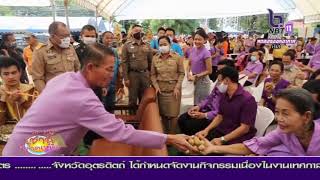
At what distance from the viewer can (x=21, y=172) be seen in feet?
4.65

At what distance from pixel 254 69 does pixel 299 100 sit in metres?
5.45

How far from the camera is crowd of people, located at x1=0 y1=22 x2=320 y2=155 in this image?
1967 mm

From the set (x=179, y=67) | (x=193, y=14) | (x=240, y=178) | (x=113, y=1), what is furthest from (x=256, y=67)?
(x=193, y=14)

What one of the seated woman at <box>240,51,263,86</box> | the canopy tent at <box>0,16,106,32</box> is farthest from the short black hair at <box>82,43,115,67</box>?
the canopy tent at <box>0,16,106,32</box>

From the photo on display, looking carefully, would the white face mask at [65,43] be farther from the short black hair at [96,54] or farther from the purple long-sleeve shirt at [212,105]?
the short black hair at [96,54]

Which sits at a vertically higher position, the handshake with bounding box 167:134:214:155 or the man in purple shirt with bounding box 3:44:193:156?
the man in purple shirt with bounding box 3:44:193:156

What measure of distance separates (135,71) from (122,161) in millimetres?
4469

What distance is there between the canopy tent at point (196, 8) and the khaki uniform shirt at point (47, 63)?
90.7 feet

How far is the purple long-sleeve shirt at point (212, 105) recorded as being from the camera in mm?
4508

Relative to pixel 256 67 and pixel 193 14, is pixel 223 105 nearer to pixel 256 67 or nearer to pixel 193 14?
pixel 256 67

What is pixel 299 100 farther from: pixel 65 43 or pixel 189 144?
pixel 65 43

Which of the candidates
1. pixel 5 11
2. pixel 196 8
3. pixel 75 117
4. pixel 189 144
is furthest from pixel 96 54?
pixel 5 11

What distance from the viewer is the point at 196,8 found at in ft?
111

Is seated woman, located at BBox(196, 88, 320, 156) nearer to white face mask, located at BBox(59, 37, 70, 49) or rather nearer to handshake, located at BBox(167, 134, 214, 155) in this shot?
handshake, located at BBox(167, 134, 214, 155)
